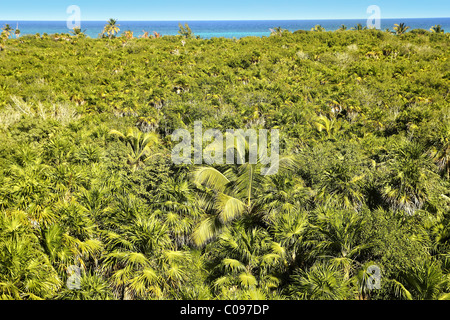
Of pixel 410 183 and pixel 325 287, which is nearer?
pixel 325 287

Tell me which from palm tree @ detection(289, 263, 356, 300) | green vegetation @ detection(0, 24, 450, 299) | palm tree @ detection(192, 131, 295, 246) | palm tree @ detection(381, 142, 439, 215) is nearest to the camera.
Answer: palm tree @ detection(289, 263, 356, 300)

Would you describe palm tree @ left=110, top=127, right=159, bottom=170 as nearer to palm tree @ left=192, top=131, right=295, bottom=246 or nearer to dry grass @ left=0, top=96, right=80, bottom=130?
dry grass @ left=0, top=96, right=80, bottom=130

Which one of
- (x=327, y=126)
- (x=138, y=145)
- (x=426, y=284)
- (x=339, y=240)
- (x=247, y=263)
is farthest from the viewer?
(x=327, y=126)

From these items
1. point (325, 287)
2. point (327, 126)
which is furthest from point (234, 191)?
point (327, 126)

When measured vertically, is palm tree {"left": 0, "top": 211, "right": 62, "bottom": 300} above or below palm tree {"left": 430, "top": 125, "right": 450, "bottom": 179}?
below

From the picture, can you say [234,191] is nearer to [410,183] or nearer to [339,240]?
[339,240]

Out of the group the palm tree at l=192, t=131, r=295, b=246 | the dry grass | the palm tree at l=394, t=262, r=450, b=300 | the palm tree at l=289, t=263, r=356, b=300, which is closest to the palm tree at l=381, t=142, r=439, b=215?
the palm tree at l=394, t=262, r=450, b=300
